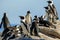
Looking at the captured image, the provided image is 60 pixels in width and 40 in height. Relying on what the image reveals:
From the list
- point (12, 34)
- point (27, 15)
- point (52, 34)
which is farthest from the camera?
point (27, 15)

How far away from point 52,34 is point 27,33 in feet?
10.8

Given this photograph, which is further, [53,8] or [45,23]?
[53,8]

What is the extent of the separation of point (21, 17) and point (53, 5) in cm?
988

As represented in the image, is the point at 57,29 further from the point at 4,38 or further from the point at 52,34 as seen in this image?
the point at 4,38

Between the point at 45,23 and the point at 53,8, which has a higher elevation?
the point at 53,8

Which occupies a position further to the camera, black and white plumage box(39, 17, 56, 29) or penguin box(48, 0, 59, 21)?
penguin box(48, 0, 59, 21)

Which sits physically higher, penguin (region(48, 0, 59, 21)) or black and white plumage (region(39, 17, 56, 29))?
penguin (region(48, 0, 59, 21))

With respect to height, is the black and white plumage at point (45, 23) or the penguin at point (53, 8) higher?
the penguin at point (53, 8)

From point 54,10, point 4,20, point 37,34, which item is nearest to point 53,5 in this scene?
point 54,10

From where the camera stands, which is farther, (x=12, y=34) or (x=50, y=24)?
(x=50, y=24)

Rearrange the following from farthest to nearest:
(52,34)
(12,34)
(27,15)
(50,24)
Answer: (27,15), (50,24), (52,34), (12,34)

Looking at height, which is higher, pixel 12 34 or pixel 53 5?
pixel 53 5

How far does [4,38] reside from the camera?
33.0 metres

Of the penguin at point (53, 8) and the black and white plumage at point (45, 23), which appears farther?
the penguin at point (53, 8)
